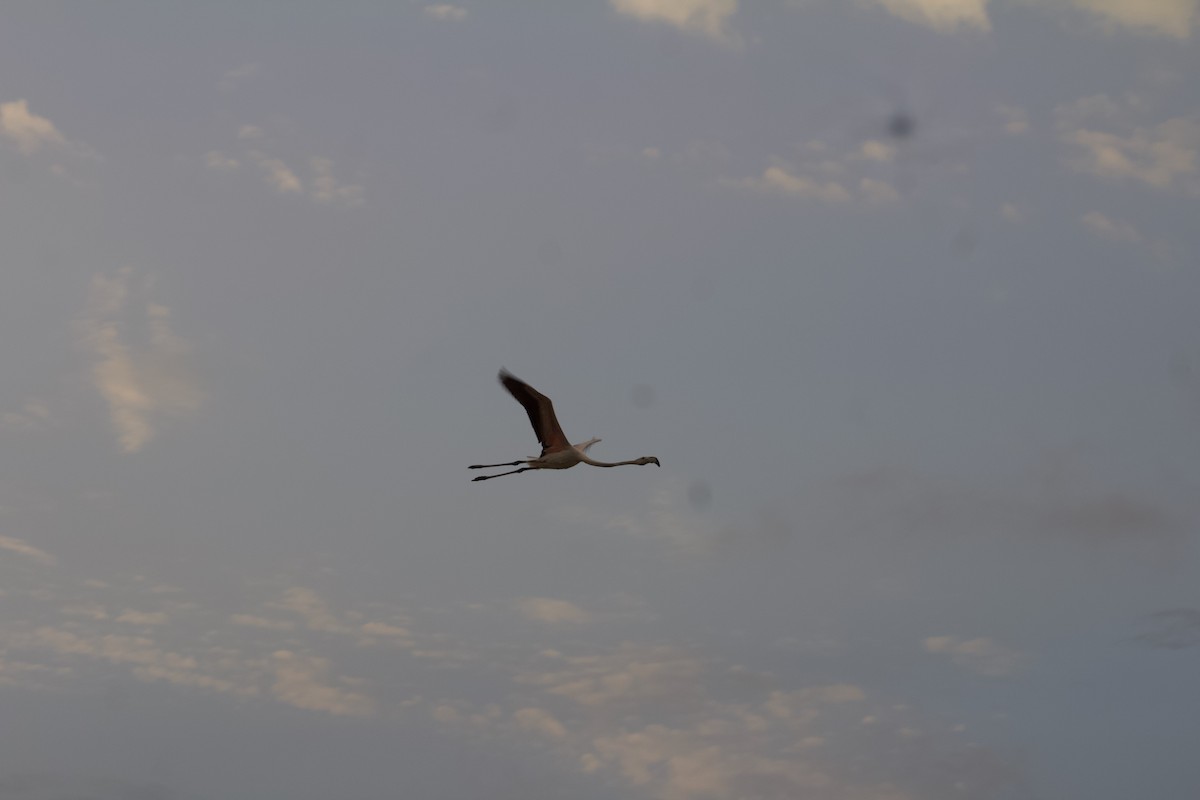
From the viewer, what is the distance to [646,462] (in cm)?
6200

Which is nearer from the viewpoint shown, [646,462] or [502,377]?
[502,377]

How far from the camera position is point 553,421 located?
57375 mm

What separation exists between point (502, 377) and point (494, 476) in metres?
4.68

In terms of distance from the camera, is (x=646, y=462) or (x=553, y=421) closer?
(x=553, y=421)

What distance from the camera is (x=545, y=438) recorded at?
58188mm

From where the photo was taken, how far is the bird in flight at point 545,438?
2211 inches

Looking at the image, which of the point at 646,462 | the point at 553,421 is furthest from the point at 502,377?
the point at 646,462

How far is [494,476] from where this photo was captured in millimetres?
59406

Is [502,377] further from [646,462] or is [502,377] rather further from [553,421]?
[646,462]

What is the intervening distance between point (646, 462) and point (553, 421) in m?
5.74

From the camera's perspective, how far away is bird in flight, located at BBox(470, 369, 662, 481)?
5616 cm

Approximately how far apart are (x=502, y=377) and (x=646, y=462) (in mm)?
8061
